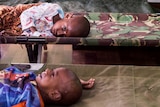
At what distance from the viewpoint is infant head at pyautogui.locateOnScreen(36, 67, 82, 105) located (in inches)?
56.5

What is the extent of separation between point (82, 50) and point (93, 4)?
0.46 m

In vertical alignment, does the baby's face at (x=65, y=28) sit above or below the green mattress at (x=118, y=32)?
above

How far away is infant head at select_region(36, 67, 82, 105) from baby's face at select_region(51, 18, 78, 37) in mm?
691

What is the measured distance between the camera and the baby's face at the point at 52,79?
1.45m

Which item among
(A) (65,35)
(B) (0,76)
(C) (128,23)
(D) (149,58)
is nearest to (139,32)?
(C) (128,23)

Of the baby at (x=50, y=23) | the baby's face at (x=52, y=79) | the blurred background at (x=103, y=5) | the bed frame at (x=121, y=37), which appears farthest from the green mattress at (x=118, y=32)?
the baby's face at (x=52, y=79)

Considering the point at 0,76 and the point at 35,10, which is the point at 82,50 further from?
the point at 0,76

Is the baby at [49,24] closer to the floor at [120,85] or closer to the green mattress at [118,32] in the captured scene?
the green mattress at [118,32]

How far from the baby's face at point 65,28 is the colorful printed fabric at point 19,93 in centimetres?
67

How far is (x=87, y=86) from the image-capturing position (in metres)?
1.61

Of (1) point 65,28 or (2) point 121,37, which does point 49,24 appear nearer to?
(1) point 65,28

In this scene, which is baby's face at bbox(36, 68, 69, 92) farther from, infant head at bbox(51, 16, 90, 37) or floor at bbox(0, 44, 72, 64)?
floor at bbox(0, 44, 72, 64)

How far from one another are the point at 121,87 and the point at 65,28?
72 cm

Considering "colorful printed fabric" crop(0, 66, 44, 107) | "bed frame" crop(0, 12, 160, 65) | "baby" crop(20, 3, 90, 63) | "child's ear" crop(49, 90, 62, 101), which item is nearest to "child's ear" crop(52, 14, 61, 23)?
"baby" crop(20, 3, 90, 63)
